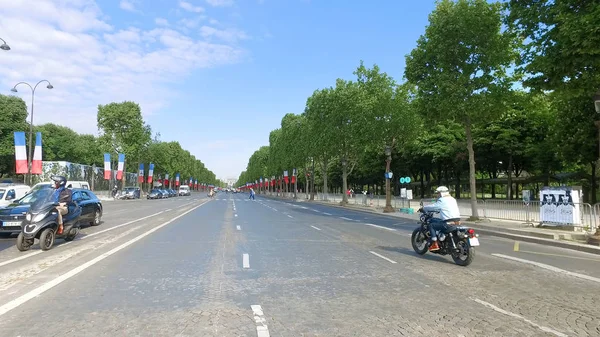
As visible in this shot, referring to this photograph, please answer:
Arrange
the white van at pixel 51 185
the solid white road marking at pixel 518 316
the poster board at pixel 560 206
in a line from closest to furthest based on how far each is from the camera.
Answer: the solid white road marking at pixel 518 316
the poster board at pixel 560 206
the white van at pixel 51 185

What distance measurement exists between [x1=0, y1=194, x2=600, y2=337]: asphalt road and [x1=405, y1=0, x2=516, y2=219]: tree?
11.7 m

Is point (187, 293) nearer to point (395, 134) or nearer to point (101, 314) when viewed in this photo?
point (101, 314)

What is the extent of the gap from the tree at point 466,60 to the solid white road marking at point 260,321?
18915 mm

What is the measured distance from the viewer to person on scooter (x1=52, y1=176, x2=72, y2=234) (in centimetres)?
1193

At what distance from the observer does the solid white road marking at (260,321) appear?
199 inches

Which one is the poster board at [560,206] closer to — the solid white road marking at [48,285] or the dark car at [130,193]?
the solid white road marking at [48,285]

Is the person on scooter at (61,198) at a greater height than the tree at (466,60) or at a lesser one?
lesser

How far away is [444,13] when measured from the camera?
74.1 ft

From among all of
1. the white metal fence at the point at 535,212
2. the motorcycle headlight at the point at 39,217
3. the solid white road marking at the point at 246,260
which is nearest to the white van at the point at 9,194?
the motorcycle headlight at the point at 39,217

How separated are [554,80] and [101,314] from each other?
14829 millimetres

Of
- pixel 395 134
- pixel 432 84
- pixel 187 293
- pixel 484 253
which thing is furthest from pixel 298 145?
pixel 187 293

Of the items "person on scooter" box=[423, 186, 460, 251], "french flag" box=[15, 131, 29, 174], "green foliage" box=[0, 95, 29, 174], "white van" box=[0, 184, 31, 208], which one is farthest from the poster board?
"green foliage" box=[0, 95, 29, 174]

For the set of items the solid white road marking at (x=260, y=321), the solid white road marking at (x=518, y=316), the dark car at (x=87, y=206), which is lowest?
the solid white road marking at (x=518, y=316)

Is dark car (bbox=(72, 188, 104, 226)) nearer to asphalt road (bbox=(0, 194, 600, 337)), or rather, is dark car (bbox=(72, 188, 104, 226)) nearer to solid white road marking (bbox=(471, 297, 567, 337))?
asphalt road (bbox=(0, 194, 600, 337))
